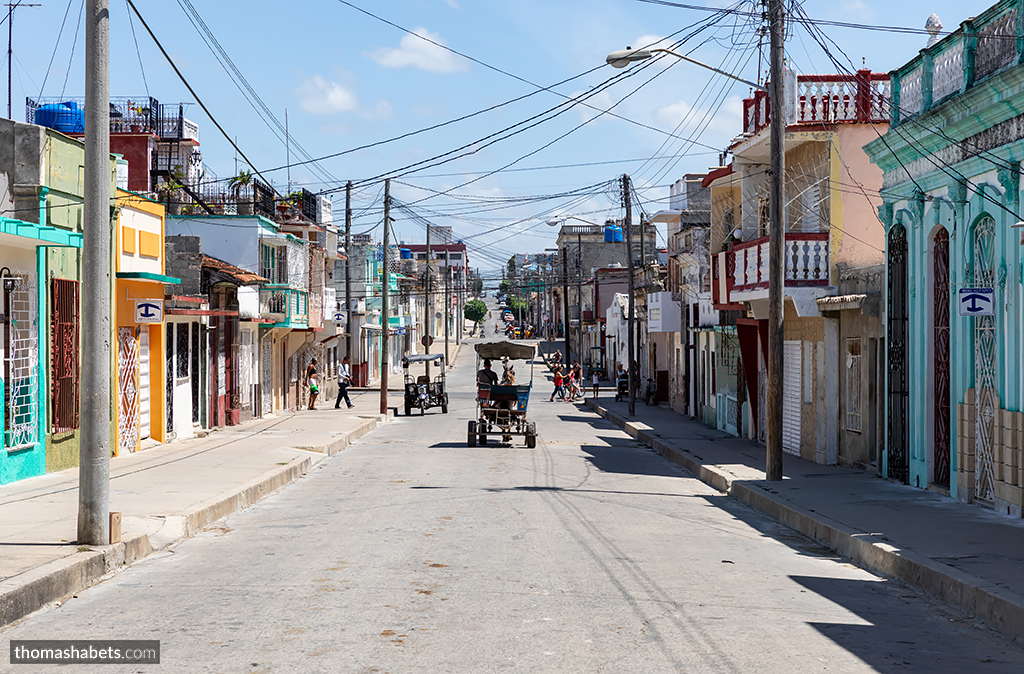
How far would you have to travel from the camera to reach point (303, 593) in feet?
28.6

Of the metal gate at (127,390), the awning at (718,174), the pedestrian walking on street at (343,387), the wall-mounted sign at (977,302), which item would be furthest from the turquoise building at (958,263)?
the pedestrian walking on street at (343,387)

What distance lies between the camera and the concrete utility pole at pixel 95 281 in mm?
10320

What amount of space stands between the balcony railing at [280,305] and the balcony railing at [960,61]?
2197cm

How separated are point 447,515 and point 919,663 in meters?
7.62

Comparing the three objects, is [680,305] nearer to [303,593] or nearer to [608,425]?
[608,425]

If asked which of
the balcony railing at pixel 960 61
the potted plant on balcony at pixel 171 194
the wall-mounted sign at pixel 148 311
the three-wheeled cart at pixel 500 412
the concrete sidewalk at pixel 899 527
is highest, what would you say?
the potted plant on balcony at pixel 171 194

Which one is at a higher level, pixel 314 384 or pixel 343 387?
pixel 314 384

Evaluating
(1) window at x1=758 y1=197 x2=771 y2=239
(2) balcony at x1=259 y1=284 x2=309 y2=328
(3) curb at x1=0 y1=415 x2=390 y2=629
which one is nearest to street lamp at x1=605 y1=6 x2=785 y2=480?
(1) window at x1=758 y1=197 x2=771 y2=239

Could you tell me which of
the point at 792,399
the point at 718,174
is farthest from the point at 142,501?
the point at 718,174

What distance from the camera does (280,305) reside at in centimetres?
3547

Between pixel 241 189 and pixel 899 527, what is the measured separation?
99.2ft

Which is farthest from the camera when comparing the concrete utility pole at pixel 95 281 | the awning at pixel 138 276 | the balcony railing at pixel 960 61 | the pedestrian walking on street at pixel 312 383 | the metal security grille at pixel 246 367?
the pedestrian walking on street at pixel 312 383

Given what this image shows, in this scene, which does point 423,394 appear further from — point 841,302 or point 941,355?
point 941,355

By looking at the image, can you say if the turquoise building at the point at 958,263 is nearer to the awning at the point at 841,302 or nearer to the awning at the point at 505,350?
the awning at the point at 841,302
